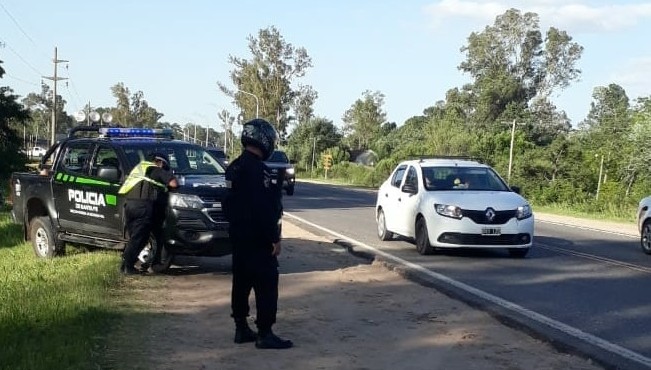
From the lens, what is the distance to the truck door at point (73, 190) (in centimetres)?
1191

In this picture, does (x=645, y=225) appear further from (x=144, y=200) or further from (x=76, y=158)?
(x=76, y=158)

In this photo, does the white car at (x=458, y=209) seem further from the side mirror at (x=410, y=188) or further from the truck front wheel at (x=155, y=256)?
the truck front wheel at (x=155, y=256)

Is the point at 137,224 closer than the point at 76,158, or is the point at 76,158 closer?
the point at 137,224

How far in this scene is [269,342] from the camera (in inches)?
279

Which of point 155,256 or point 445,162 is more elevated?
point 445,162

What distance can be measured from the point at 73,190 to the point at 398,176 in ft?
22.0

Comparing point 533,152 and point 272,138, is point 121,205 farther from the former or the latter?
point 533,152

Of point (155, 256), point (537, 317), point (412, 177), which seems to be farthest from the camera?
A: point (412, 177)

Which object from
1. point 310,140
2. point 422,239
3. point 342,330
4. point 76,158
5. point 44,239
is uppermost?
point 310,140

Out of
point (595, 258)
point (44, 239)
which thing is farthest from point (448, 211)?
point (44, 239)

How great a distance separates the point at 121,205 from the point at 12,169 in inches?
823

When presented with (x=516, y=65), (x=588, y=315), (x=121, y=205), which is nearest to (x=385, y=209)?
(x=121, y=205)

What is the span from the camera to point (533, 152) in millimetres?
55469

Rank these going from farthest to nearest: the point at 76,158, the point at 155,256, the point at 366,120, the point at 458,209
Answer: the point at 366,120
the point at 458,209
the point at 76,158
the point at 155,256
